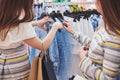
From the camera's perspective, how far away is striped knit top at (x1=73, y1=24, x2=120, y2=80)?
4.05 ft

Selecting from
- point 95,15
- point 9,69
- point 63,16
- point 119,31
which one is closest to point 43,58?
point 9,69

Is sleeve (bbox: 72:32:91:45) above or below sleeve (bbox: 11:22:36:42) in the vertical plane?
below

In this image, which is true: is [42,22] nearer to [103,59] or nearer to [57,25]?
[57,25]

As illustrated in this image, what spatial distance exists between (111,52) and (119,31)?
0.13m

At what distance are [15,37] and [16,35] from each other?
0.02 metres

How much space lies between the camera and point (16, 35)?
1511 mm

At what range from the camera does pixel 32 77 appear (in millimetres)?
1493

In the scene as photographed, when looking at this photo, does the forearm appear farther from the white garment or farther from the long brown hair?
the long brown hair

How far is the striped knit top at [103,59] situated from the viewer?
1.23 m

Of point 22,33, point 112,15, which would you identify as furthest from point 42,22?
point 112,15

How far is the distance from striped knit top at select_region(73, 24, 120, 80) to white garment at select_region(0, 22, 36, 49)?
0.44 meters

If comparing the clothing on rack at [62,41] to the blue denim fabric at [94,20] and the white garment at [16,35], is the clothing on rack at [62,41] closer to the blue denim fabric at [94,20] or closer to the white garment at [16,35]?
the blue denim fabric at [94,20]

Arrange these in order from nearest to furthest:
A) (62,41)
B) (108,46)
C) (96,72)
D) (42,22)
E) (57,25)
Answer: (108,46) → (96,72) → (57,25) → (42,22) → (62,41)

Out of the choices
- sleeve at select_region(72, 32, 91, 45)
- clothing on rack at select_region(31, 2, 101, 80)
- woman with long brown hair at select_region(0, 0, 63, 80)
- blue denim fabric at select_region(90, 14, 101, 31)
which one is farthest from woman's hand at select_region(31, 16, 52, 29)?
blue denim fabric at select_region(90, 14, 101, 31)
